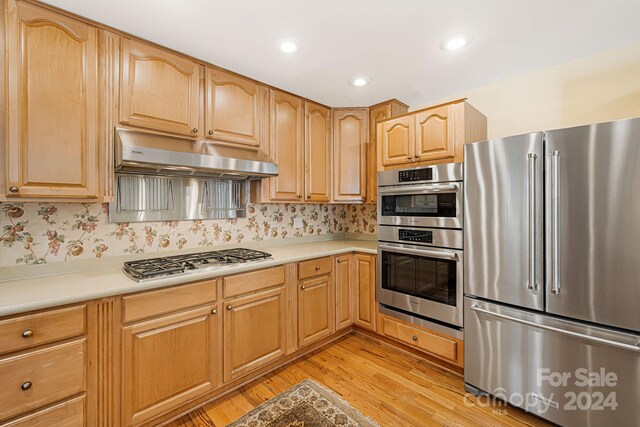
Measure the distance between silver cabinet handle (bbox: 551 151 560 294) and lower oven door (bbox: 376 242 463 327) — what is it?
1.79ft

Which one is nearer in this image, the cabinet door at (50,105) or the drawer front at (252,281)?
the cabinet door at (50,105)

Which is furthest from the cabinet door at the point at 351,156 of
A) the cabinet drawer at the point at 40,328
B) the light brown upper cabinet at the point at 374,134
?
the cabinet drawer at the point at 40,328

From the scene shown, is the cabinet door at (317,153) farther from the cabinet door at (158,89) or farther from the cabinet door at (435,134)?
the cabinet door at (158,89)

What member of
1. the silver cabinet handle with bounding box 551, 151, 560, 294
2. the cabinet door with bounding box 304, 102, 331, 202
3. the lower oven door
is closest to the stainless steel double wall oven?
the lower oven door

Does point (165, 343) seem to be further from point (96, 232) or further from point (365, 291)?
point (365, 291)

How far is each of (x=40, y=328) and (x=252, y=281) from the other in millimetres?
1101

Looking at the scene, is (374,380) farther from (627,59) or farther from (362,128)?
(627,59)

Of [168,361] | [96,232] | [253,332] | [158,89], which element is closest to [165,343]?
[168,361]

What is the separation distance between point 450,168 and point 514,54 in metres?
0.92

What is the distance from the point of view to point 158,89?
191 cm

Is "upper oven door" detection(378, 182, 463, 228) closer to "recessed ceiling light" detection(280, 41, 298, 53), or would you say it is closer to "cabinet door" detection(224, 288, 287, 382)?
"cabinet door" detection(224, 288, 287, 382)

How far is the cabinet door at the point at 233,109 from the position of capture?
7.14 ft

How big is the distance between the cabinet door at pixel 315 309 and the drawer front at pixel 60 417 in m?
1.44

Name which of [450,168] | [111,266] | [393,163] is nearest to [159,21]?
[111,266]
